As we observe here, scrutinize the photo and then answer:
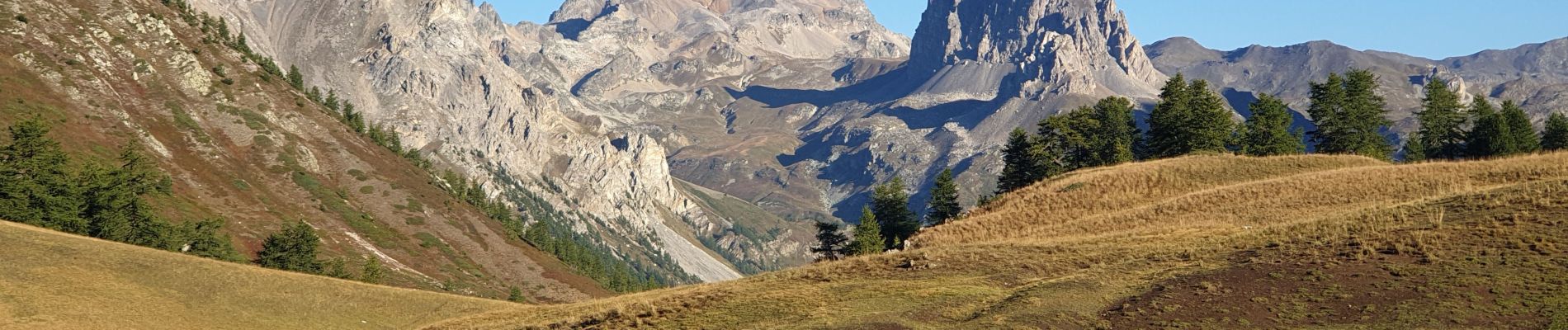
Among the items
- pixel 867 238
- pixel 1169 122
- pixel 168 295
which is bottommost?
pixel 867 238

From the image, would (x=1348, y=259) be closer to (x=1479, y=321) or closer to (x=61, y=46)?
(x=1479, y=321)

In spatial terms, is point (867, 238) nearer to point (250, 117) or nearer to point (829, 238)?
point (829, 238)

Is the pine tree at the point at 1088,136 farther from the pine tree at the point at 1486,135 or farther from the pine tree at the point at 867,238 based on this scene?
the pine tree at the point at 1486,135

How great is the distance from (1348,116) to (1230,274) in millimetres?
93588

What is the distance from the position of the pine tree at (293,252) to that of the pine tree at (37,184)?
725 inches

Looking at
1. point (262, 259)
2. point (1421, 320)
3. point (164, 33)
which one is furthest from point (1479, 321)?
point (164, 33)

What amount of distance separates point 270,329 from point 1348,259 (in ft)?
135

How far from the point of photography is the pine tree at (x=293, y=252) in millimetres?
101875

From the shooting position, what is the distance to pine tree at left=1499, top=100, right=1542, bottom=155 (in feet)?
359

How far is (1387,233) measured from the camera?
35.1 metres

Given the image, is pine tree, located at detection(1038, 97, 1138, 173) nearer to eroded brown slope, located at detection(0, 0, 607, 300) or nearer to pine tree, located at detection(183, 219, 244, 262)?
eroded brown slope, located at detection(0, 0, 607, 300)

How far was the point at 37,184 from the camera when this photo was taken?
273ft

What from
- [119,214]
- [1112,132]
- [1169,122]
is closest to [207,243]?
[119,214]

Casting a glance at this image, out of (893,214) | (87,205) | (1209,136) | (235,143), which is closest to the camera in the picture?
(87,205)
